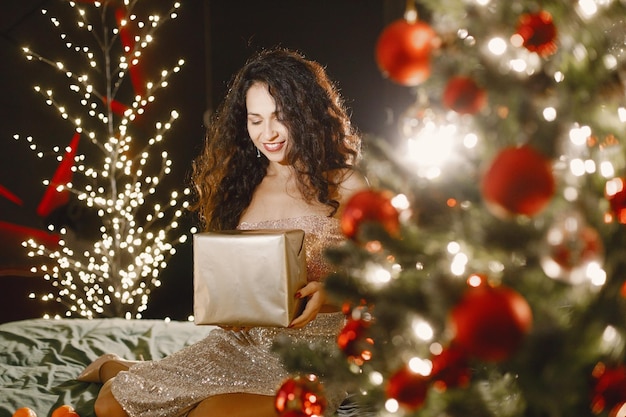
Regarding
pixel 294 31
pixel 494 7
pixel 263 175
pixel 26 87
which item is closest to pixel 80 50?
pixel 26 87

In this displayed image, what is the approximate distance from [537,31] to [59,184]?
10.1ft

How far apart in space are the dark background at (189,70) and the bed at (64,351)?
1109mm

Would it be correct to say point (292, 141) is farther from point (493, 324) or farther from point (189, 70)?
point (189, 70)

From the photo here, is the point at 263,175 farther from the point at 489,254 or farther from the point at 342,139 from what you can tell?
the point at 489,254

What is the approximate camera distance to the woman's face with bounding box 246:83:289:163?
188 centimetres

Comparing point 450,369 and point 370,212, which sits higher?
point 370,212

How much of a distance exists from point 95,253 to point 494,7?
10.0 feet

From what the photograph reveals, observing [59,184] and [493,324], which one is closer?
[493,324]

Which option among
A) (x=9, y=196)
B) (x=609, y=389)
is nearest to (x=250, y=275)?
(x=609, y=389)

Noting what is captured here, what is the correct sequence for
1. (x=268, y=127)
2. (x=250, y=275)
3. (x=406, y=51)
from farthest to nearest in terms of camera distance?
(x=268, y=127) → (x=250, y=275) → (x=406, y=51)

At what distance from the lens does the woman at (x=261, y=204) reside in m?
1.62

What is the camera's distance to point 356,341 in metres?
1.00

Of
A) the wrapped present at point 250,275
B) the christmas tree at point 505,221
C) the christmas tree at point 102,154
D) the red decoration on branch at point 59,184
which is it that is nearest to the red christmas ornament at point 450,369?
the christmas tree at point 505,221

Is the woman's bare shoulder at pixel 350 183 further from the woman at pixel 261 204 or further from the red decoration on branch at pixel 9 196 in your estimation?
the red decoration on branch at pixel 9 196
